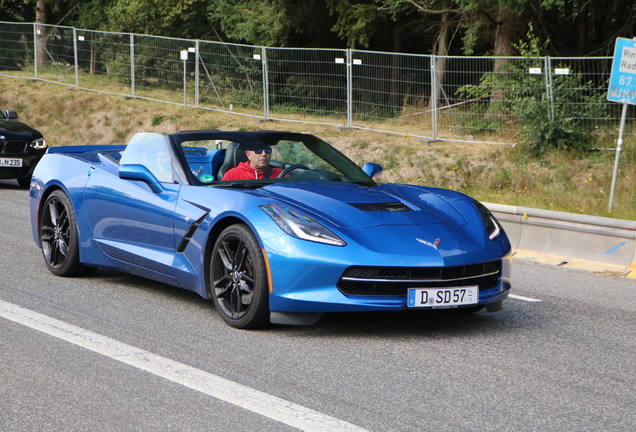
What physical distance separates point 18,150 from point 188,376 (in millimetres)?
11104

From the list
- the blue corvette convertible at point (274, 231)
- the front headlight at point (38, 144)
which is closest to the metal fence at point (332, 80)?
the front headlight at point (38, 144)

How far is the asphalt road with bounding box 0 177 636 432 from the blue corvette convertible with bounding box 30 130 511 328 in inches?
10.2

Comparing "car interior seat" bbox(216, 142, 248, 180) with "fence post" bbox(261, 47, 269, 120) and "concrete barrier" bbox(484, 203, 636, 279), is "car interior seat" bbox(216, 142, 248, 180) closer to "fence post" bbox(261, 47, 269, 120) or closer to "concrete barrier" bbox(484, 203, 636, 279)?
"concrete barrier" bbox(484, 203, 636, 279)

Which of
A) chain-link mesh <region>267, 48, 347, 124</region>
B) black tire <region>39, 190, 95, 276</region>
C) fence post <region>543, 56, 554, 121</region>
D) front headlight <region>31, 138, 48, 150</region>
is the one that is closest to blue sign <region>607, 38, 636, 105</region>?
fence post <region>543, 56, 554, 121</region>

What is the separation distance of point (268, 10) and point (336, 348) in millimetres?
20833

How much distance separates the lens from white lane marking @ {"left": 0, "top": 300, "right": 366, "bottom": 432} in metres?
4.07

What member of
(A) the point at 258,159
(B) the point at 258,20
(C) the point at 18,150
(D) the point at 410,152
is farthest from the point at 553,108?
(B) the point at 258,20

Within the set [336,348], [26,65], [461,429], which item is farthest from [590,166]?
[26,65]

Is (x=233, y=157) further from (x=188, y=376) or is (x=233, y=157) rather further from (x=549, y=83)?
(x=549, y=83)

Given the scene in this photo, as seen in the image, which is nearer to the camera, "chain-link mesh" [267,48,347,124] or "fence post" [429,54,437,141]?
"fence post" [429,54,437,141]

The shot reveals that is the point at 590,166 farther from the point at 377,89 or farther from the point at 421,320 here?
the point at 421,320

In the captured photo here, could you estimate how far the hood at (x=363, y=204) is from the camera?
18.7 ft

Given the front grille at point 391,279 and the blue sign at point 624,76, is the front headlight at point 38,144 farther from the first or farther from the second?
the front grille at point 391,279

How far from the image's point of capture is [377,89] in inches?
748
